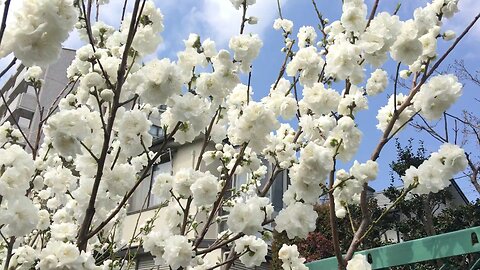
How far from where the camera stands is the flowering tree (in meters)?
1.72

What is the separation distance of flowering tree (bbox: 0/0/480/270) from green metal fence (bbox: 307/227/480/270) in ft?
0.46

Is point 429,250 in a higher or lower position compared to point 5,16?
lower

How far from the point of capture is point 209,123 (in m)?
2.22

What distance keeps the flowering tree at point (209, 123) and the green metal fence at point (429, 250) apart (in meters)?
0.14

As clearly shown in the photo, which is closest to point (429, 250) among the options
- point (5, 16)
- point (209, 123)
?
point (209, 123)

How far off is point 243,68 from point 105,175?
0.78 meters

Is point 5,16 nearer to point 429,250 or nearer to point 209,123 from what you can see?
point 209,123

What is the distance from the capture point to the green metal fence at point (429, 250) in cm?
188

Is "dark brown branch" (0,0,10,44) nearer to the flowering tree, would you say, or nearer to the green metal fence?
the flowering tree

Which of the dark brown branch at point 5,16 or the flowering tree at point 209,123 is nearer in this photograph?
the dark brown branch at point 5,16

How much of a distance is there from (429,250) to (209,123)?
1.04m

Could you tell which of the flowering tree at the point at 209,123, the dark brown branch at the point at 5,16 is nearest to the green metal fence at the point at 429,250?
the flowering tree at the point at 209,123

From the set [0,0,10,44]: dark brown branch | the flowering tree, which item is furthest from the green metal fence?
[0,0,10,44]: dark brown branch

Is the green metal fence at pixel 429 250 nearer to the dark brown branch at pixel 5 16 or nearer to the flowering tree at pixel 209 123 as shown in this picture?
the flowering tree at pixel 209 123
